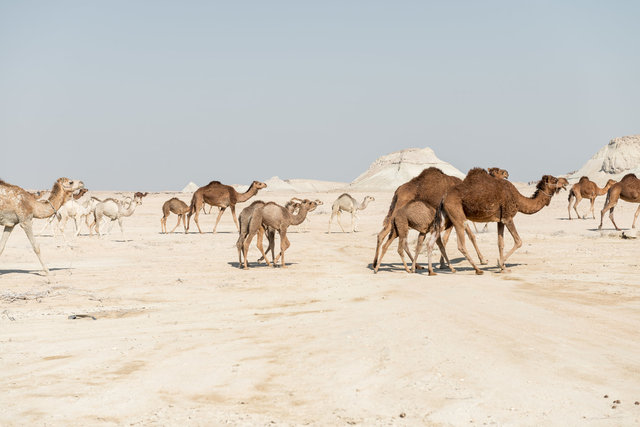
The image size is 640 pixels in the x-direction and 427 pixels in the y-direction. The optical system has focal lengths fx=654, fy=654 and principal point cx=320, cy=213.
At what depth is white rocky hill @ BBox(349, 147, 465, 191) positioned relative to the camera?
468 feet

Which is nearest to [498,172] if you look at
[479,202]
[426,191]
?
[426,191]

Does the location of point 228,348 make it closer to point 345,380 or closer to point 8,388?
point 345,380

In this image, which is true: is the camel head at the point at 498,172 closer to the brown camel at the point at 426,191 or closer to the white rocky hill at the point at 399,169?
the brown camel at the point at 426,191

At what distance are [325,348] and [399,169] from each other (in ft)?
482

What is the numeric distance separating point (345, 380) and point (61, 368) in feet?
9.03

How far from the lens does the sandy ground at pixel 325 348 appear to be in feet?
16.3

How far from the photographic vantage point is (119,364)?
6441 millimetres

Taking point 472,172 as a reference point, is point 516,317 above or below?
below

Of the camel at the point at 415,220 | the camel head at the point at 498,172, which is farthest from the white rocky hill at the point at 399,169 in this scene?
the camel at the point at 415,220

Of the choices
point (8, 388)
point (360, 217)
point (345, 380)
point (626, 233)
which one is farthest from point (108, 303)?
point (360, 217)

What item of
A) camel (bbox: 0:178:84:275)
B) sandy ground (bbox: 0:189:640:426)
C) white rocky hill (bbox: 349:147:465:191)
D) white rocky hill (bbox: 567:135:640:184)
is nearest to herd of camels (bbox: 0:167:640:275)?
camel (bbox: 0:178:84:275)

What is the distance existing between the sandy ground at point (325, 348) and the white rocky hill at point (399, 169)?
111 metres

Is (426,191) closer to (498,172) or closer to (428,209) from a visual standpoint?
(428,209)

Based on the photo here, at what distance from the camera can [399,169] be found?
152m
